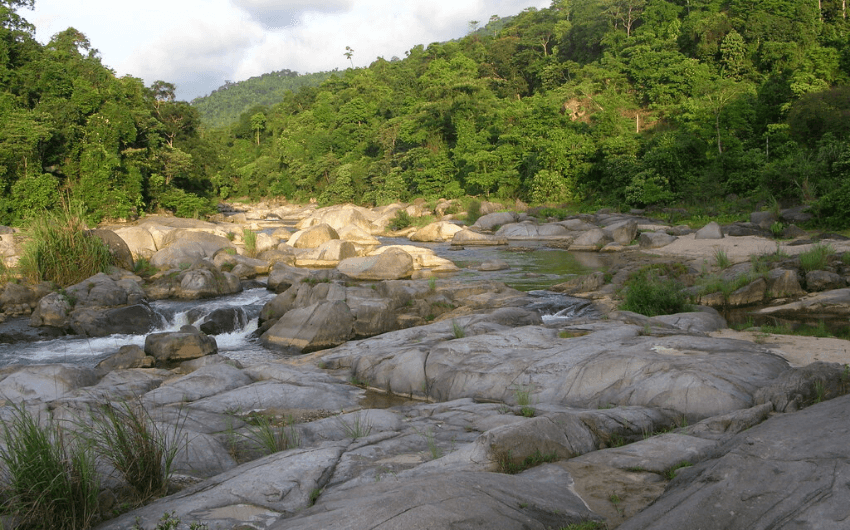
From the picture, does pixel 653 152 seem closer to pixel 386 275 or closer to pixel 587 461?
pixel 386 275

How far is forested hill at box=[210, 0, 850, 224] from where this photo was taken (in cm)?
3269

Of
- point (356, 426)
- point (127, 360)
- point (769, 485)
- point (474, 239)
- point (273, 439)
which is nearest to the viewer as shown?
point (769, 485)

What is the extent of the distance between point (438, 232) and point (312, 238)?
839 cm

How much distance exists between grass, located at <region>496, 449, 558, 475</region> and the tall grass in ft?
56.1

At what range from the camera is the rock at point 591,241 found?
→ 2645cm

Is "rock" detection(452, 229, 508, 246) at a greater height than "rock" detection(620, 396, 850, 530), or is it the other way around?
"rock" detection(620, 396, 850, 530)

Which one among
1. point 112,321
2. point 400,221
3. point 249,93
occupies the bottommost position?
point 112,321

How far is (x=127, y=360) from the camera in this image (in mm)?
11984

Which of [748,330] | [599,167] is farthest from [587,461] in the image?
[599,167]

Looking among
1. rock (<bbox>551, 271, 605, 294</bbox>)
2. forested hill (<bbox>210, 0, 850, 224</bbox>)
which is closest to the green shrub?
forested hill (<bbox>210, 0, 850, 224</bbox>)

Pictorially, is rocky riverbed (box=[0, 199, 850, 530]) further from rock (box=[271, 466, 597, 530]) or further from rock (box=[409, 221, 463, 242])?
rock (box=[409, 221, 463, 242])

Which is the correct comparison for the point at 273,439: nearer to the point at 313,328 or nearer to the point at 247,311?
the point at 313,328

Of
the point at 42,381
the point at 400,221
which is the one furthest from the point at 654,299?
the point at 400,221

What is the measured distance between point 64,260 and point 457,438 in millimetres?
16220
